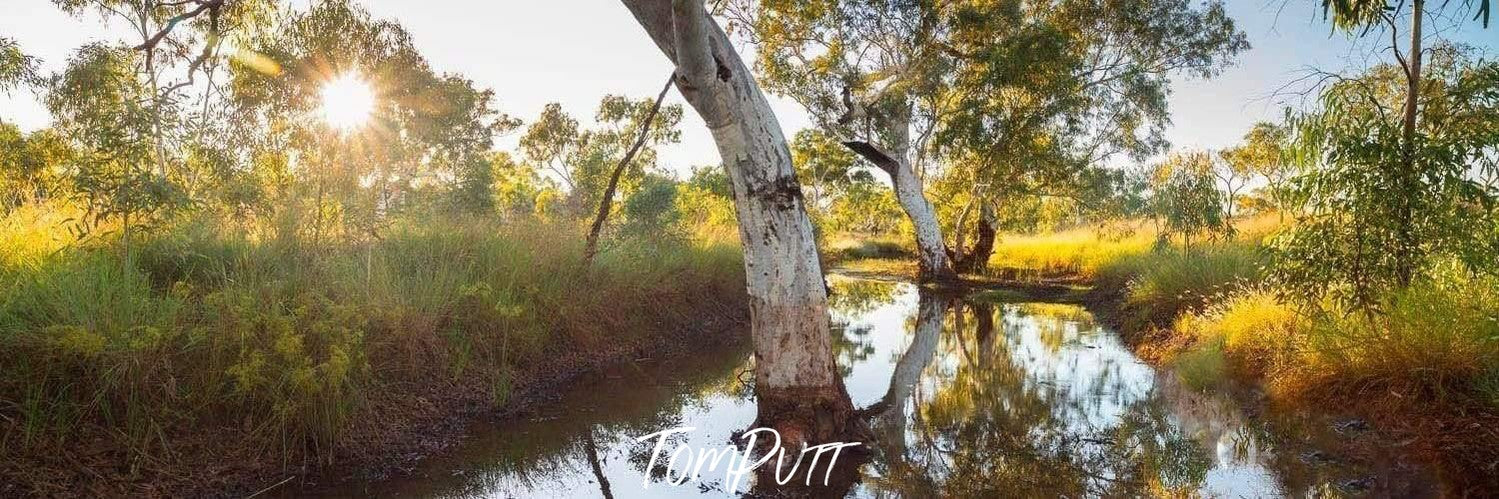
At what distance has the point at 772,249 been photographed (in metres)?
4.93

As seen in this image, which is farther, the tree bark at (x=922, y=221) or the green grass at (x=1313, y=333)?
the tree bark at (x=922, y=221)

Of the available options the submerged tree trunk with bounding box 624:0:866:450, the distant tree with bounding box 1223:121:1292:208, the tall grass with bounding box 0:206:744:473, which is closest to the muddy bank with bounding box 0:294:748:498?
the tall grass with bounding box 0:206:744:473

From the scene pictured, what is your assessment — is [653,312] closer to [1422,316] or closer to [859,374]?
[859,374]

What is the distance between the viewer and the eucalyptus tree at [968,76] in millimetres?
18312

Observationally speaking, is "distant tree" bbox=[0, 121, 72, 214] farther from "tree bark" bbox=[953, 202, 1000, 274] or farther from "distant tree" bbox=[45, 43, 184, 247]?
"tree bark" bbox=[953, 202, 1000, 274]

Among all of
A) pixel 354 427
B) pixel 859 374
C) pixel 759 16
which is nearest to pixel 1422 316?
pixel 859 374

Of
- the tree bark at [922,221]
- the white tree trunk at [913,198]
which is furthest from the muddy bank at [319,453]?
the tree bark at [922,221]

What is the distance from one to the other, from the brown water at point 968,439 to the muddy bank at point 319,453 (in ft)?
0.65

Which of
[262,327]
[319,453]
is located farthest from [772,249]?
[262,327]

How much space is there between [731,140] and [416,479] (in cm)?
268

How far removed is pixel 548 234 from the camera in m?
8.74

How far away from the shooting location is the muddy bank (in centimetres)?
371

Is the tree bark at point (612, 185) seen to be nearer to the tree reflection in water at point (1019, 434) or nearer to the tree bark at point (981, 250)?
the tree reflection in water at point (1019, 434)

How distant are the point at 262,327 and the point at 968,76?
16.7m
